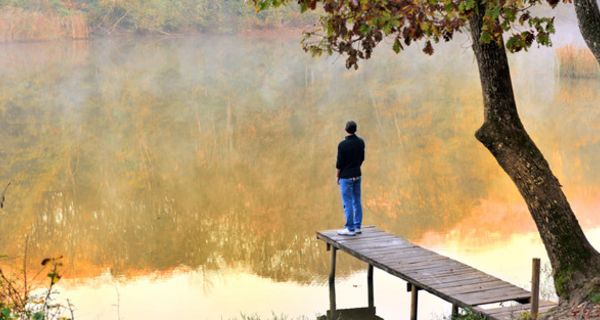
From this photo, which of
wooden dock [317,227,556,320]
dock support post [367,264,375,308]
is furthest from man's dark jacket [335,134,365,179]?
dock support post [367,264,375,308]

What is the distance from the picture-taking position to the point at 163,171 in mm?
23016

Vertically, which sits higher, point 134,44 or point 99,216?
point 134,44

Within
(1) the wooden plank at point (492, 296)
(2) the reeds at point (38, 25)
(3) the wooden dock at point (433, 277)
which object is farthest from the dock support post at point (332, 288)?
(2) the reeds at point (38, 25)

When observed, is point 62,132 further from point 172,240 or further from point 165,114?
point 172,240

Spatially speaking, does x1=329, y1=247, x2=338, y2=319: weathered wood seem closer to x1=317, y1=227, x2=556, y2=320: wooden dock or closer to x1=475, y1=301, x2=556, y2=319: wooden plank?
x1=317, y1=227, x2=556, y2=320: wooden dock

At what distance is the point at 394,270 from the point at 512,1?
441 centimetres

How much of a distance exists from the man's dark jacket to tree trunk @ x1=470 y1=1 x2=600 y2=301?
3208 mm

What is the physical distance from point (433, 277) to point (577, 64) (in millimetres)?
31243

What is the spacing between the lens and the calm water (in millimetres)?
14312

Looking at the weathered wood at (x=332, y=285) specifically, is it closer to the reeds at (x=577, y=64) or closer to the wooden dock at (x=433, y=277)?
the wooden dock at (x=433, y=277)

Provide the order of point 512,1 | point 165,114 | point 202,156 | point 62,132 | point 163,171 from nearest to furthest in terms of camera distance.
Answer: point 512,1, point 163,171, point 202,156, point 62,132, point 165,114

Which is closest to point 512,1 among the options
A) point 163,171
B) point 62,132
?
point 163,171

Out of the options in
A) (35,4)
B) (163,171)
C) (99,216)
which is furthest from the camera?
(35,4)

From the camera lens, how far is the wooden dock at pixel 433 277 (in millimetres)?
10102
